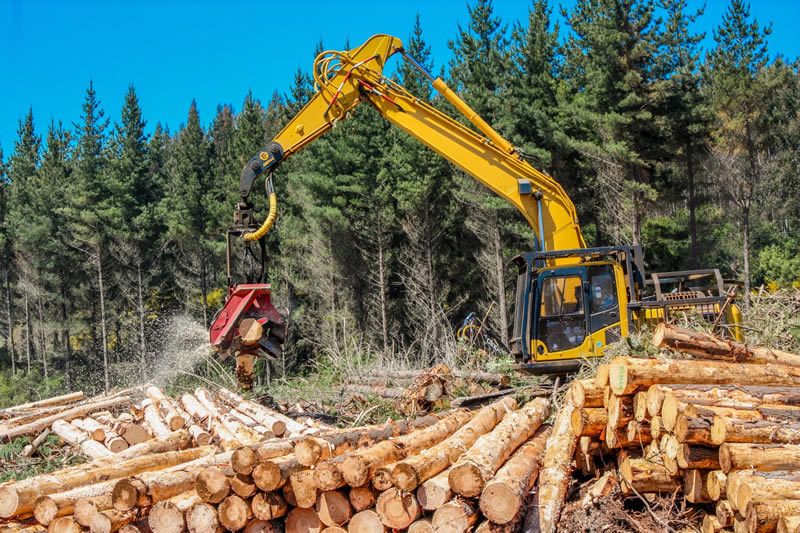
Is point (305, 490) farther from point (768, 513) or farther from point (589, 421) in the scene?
point (768, 513)

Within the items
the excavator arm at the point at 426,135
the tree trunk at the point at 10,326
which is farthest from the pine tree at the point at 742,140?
the tree trunk at the point at 10,326

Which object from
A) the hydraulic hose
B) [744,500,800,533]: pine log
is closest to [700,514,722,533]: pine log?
[744,500,800,533]: pine log

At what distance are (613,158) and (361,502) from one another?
1958 centimetres

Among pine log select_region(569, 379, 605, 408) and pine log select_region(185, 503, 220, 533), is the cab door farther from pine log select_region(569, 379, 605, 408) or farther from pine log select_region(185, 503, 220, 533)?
pine log select_region(185, 503, 220, 533)

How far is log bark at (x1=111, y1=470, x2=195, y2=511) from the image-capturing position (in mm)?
5141

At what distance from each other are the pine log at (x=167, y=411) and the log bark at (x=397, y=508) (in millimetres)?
4864

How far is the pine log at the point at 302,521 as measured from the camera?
5.21 meters

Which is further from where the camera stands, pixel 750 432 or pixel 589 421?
pixel 589 421

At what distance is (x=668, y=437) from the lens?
16.9 ft

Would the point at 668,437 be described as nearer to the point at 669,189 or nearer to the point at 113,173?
the point at 669,189

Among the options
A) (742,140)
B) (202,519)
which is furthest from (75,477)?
(742,140)

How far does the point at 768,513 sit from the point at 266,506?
3.21m

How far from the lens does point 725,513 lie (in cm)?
463

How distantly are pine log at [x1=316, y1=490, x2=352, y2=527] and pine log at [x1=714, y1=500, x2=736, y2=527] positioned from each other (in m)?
2.46
